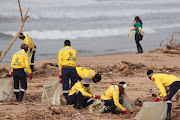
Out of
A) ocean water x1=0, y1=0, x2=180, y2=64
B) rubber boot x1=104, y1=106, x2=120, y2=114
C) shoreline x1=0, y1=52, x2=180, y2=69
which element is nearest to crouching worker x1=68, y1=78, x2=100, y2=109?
rubber boot x1=104, y1=106, x2=120, y2=114

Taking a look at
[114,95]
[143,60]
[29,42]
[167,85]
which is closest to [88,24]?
[143,60]

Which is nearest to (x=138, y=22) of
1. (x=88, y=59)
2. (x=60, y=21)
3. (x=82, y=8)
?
(x=88, y=59)

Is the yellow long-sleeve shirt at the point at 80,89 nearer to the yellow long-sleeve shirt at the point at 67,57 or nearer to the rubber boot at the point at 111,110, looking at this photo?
the rubber boot at the point at 111,110

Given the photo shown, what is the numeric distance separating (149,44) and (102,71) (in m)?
11.2

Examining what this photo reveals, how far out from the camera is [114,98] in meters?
8.72

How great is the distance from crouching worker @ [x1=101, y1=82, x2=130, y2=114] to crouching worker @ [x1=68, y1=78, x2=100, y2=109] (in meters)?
0.38

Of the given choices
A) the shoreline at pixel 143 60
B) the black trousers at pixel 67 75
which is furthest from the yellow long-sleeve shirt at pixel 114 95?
the shoreline at pixel 143 60

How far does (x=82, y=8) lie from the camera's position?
49188 millimetres

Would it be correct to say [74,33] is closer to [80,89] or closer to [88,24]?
[88,24]

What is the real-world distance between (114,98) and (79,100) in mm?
1058

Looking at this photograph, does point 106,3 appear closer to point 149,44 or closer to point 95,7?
point 95,7

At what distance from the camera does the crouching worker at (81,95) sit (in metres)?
9.37

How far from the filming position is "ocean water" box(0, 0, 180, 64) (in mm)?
24484

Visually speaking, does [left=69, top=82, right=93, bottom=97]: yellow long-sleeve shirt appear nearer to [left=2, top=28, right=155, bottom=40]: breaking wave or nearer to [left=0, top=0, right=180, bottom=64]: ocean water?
[left=0, top=0, right=180, bottom=64]: ocean water
